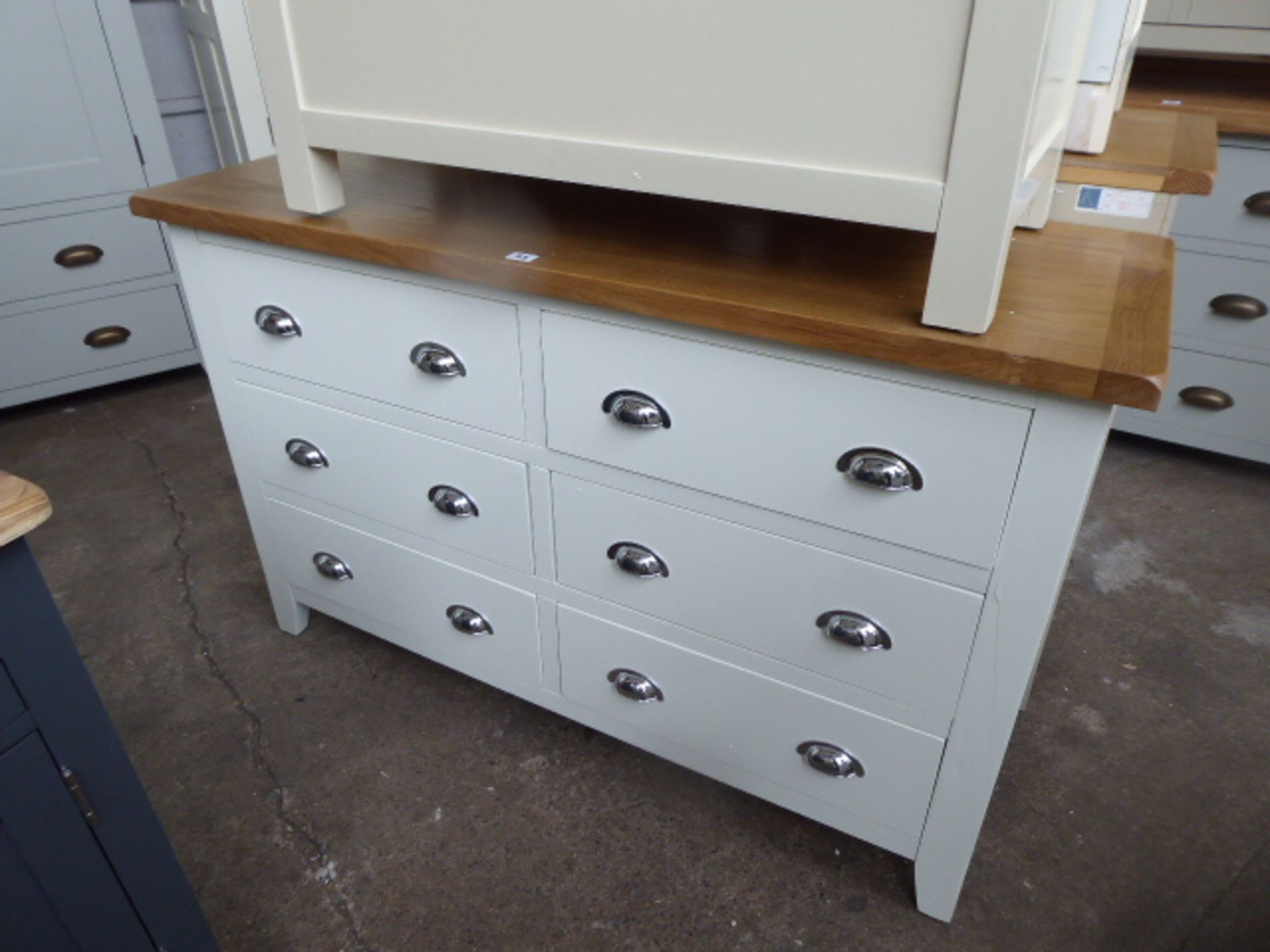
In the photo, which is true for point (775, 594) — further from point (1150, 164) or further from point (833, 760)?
point (1150, 164)

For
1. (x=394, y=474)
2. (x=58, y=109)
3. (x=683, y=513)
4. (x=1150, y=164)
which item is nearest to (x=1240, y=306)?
(x=1150, y=164)

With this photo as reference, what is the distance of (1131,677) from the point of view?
63.3 inches

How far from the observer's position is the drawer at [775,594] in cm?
98

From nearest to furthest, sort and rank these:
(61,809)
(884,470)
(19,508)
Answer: (19,508), (61,809), (884,470)

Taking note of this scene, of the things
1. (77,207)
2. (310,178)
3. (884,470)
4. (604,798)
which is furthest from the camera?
(77,207)

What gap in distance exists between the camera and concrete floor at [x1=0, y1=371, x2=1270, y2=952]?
121 centimetres

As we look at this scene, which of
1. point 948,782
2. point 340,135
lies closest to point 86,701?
→ point 340,135

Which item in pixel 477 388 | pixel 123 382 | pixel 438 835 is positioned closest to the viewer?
pixel 477 388

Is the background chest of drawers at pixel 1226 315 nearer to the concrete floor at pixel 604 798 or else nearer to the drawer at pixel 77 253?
the concrete floor at pixel 604 798

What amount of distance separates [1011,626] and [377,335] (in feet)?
2.80

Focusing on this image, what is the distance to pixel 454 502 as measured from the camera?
126 centimetres

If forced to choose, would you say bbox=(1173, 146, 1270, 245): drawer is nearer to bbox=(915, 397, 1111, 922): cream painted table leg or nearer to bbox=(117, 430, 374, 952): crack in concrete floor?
bbox=(915, 397, 1111, 922): cream painted table leg

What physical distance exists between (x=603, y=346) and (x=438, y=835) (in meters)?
0.80

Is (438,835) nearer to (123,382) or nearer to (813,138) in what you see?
(813,138)
